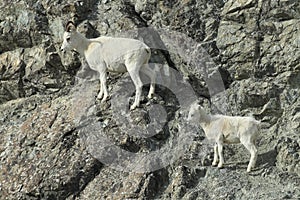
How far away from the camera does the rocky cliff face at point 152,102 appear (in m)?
16.1

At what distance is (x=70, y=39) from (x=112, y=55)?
1.27m

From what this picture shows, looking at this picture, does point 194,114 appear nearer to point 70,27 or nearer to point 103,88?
point 103,88

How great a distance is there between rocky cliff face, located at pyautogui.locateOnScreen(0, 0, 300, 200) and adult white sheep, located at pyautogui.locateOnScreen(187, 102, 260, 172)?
0.49 m

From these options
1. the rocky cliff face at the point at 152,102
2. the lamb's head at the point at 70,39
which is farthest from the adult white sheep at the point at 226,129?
the lamb's head at the point at 70,39

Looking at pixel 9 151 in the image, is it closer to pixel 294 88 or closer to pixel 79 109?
pixel 79 109

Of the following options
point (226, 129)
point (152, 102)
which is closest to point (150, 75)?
point (152, 102)

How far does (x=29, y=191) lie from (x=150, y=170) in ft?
9.64

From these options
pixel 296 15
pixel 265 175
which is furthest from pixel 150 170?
pixel 296 15

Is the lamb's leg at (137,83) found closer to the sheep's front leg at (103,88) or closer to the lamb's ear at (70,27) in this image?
the sheep's front leg at (103,88)

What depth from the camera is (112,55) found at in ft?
56.6

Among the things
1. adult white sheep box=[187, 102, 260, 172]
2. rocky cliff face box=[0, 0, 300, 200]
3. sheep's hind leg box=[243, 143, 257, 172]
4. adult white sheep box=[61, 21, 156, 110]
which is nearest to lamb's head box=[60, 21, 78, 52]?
adult white sheep box=[61, 21, 156, 110]

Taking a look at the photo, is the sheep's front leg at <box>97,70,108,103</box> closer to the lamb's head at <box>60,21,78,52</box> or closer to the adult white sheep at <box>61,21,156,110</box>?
the adult white sheep at <box>61,21,156,110</box>

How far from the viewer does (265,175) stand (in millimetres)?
15781

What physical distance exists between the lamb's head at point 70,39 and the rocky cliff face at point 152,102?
4.27 ft
